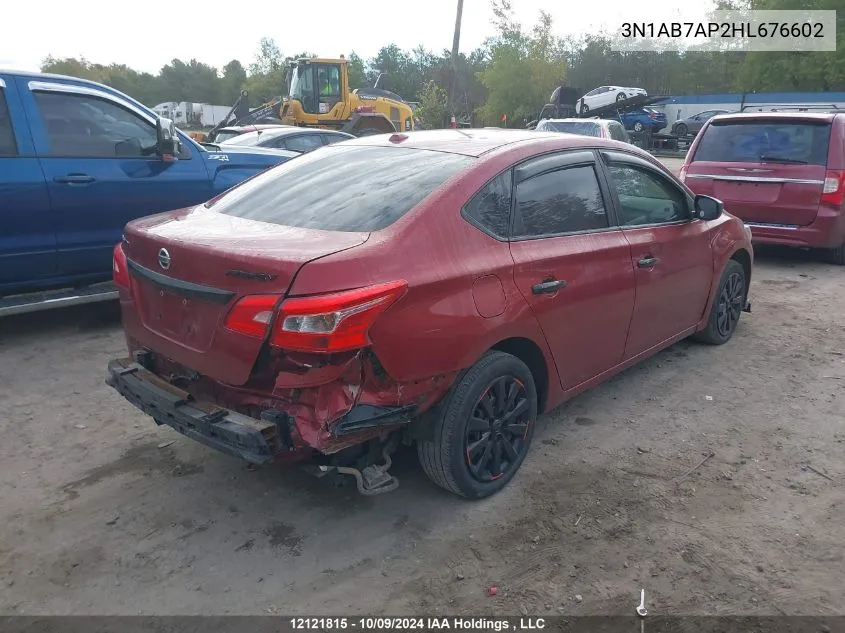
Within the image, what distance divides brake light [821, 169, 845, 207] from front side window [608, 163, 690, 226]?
3.94 metres

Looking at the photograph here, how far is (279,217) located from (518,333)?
1261 mm

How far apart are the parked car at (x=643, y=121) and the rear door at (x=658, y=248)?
103 ft

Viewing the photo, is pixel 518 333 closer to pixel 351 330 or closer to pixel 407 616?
pixel 351 330

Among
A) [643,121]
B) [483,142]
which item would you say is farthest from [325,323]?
[643,121]

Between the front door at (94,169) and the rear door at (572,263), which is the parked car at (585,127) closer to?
the front door at (94,169)

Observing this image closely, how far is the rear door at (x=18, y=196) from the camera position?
16.1ft

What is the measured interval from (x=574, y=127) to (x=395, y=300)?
11813 mm

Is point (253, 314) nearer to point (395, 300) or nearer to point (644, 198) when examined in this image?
point (395, 300)

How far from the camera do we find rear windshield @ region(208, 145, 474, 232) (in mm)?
3057

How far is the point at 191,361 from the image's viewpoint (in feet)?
9.53

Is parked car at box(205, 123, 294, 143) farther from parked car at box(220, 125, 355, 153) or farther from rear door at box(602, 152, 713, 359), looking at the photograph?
rear door at box(602, 152, 713, 359)

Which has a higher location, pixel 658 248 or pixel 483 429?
pixel 658 248

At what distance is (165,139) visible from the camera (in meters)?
5.64

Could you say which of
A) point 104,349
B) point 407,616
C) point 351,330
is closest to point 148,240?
point 351,330
